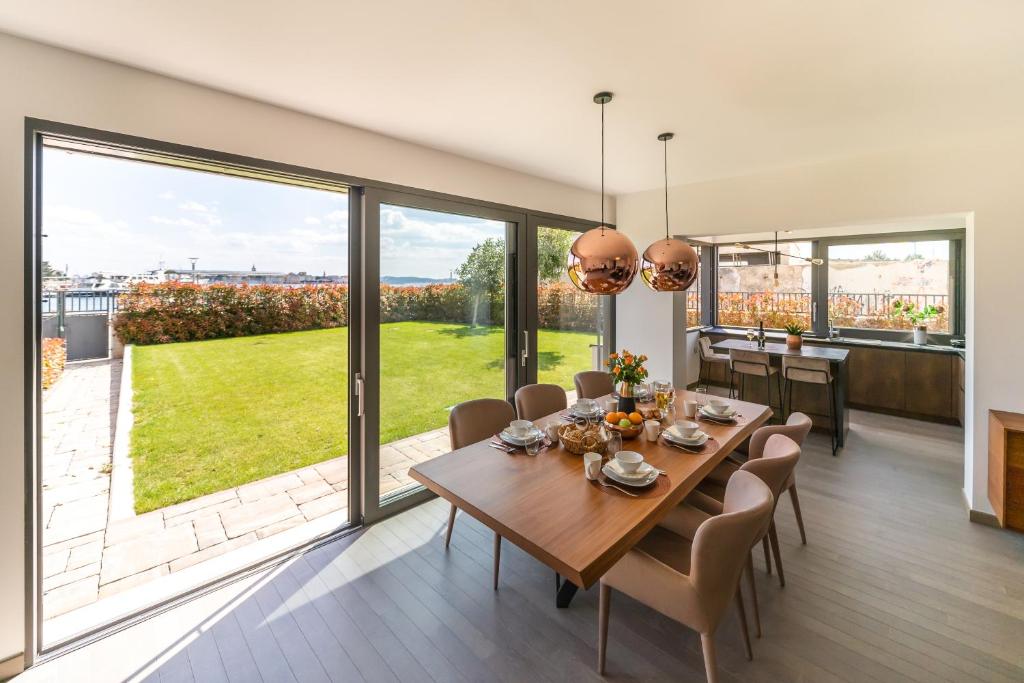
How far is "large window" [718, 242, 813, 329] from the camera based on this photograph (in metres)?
6.22

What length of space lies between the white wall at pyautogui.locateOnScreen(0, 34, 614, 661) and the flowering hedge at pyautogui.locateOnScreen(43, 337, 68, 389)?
0.23 m

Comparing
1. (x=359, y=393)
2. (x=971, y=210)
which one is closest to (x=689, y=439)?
(x=359, y=393)

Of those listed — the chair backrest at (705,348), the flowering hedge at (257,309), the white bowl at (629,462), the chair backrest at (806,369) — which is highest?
the flowering hedge at (257,309)

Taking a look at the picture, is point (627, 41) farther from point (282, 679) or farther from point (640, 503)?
point (282, 679)

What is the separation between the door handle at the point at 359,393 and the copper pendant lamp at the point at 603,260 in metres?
1.60

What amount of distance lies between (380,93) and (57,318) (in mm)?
1910

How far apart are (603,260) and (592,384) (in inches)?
68.4

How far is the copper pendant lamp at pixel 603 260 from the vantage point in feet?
6.73

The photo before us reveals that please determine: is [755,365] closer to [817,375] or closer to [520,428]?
[817,375]

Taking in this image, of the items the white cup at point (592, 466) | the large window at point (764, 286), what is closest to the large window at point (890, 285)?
the large window at point (764, 286)

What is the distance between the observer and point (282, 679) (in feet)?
5.71

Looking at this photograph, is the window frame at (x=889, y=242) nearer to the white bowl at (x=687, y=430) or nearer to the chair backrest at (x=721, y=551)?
the white bowl at (x=687, y=430)

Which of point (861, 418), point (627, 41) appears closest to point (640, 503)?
point (627, 41)

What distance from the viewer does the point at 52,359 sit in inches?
79.4
